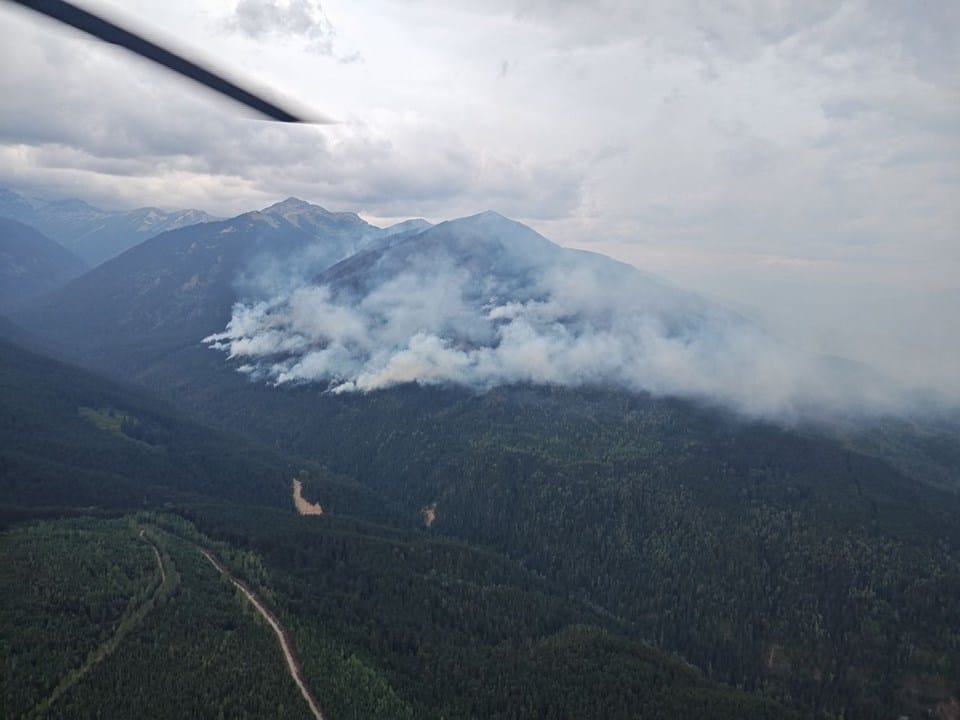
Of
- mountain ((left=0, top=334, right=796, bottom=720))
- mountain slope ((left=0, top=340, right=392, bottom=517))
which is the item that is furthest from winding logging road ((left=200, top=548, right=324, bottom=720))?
mountain slope ((left=0, top=340, right=392, bottom=517))

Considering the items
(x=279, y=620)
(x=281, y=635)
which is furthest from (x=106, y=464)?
(x=281, y=635)

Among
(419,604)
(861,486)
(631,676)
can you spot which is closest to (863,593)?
(861,486)

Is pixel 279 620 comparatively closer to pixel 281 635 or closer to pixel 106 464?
pixel 281 635

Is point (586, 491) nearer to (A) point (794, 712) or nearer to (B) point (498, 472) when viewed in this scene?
(B) point (498, 472)

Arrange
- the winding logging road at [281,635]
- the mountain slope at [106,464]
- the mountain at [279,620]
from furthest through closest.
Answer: the mountain slope at [106,464] < the winding logging road at [281,635] < the mountain at [279,620]

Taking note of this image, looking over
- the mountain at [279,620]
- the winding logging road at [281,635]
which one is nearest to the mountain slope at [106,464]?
the mountain at [279,620]

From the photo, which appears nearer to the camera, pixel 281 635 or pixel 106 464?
pixel 281 635

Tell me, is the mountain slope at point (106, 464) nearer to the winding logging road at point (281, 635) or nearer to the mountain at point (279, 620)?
the mountain at point (279, 620)

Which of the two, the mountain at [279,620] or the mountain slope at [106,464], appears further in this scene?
the mountain slope at [106,464]

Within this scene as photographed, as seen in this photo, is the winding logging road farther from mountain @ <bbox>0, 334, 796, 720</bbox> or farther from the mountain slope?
the mountain slope
